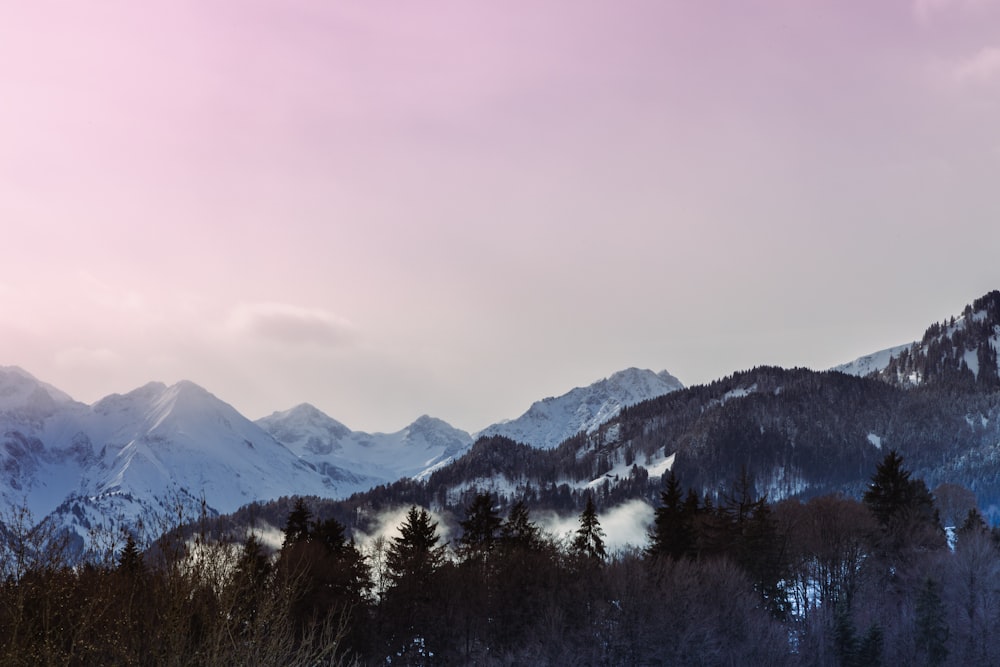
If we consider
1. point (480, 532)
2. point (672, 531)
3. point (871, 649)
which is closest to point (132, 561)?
point (480, 532)

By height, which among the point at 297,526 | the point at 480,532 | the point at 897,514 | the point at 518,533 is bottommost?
the point at 297,526

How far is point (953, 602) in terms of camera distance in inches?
3543

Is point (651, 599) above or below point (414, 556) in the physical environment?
below

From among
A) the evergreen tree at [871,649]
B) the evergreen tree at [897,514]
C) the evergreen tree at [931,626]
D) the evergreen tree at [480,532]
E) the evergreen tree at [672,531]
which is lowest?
the evergreen tree at [871,649]

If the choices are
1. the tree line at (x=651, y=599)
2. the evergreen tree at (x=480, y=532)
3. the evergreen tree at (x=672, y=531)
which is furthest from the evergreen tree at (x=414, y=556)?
the evergreen tree at (x=672, y=531)

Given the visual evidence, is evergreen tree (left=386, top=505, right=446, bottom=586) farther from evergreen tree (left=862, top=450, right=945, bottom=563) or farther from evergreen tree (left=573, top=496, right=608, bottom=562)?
evergreen tree (left=862, top=450, right=945, bottom=563)

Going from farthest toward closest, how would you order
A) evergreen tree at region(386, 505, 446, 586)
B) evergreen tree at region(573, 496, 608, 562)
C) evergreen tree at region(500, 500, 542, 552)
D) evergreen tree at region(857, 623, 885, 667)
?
1. evergreen tree at region(573, 496, 608, 562)
2. evergreen tree at region(500, 500, 542, 552)
3. evergreen tree at region(386, 505, 446, 586)
4. evergreen tree at region(857, 623, 885, 667)

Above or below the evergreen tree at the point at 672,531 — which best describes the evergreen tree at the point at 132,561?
below

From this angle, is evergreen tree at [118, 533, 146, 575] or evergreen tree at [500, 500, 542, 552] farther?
evergreen tree at [500, 500, 542, 552]

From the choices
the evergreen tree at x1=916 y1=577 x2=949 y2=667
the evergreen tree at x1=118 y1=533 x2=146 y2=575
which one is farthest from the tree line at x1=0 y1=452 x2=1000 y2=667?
the evergreen tree at x1=118 y1=533 x2=146 y2=575

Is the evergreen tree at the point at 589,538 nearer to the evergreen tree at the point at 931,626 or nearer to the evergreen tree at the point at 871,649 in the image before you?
the evergreen tree at the point at 871,649

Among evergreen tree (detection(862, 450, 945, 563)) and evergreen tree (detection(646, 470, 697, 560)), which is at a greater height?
evergreen tree (detection(862, 450, 945, 563))

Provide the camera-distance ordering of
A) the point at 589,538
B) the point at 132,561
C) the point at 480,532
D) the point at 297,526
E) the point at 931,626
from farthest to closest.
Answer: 1. the point at 589,538
2. the point at 297,526
3. the point at 480,532
4. the point at 931,626
5. the point at 132,561

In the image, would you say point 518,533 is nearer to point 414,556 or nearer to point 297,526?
point 414,556
